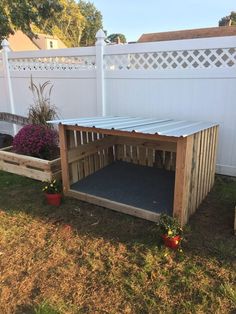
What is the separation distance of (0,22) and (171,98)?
5.53m

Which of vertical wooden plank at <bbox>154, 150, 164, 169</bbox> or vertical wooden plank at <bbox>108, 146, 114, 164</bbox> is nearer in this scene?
vertical wooden plank at <bbox>154, 150, 164, 169</bbox>

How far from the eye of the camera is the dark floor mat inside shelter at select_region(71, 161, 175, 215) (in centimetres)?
313

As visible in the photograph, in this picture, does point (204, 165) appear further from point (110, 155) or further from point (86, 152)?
point (110, 155)

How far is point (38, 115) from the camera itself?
470 centimetres

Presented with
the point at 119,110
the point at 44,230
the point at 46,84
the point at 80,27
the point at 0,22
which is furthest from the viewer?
the point at 80,27

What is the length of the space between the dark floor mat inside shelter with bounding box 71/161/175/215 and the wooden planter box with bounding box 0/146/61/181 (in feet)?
1.48

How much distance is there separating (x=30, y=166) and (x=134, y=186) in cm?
169

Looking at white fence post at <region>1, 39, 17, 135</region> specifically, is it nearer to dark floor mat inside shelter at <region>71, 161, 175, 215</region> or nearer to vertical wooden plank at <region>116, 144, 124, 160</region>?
vertical wooden plank at <region>116, 144, 124, 160</region>

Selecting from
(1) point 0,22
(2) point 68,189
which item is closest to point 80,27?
(1) point 0,22

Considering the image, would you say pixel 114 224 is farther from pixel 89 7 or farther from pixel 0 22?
pixel 89 7

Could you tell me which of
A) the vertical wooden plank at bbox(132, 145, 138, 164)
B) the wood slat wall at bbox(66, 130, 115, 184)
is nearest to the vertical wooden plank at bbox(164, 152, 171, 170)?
the vertical wooden plank at bbox(132, 145, 138, 164)

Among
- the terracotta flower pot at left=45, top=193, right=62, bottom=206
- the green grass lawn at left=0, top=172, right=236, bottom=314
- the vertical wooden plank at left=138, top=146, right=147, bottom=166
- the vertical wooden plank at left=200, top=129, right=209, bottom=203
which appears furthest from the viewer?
the vertical wooden plank at left=138, top=146, right=147, bottom=166

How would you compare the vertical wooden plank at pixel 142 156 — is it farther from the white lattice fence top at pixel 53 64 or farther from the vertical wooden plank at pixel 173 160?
the white lattice fence top at pixel 53 64

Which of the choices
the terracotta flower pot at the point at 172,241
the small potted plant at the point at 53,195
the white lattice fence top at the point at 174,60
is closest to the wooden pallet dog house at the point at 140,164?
the small potted plant at the point at 53,195
